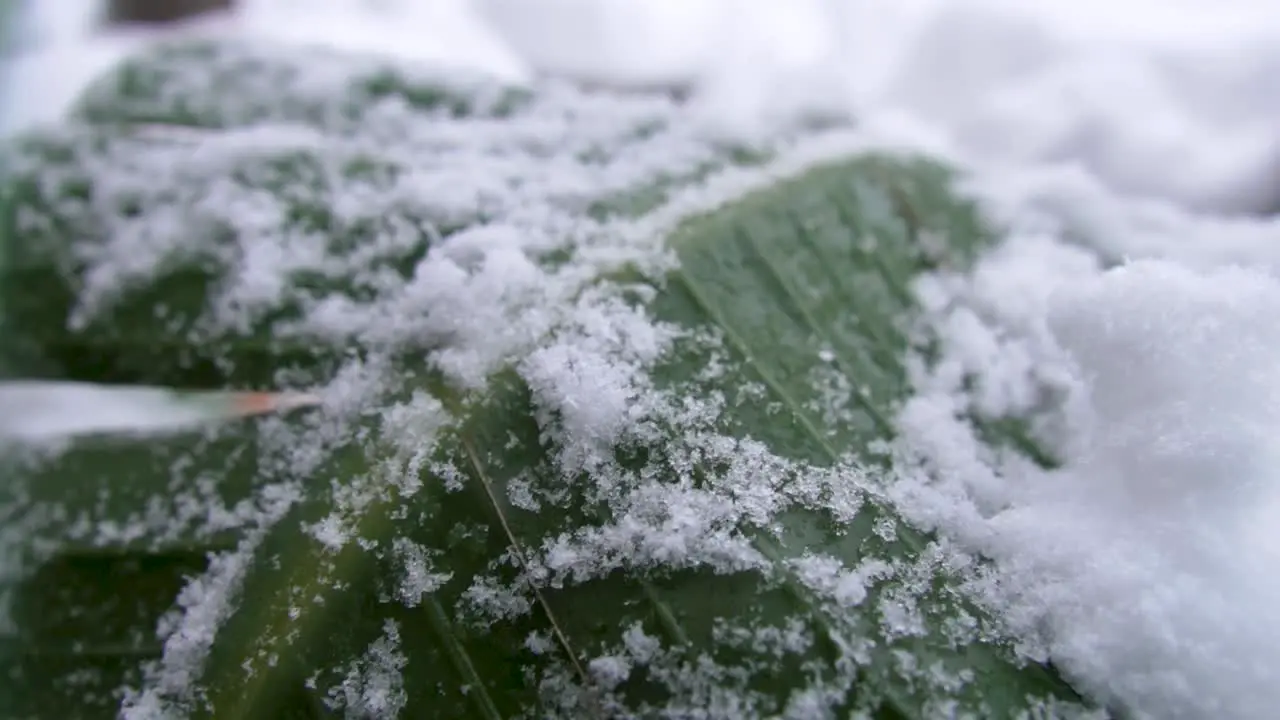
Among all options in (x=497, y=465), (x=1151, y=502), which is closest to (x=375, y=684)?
(x=497, y=465)

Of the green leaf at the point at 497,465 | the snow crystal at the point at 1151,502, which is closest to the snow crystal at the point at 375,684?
the green leaf at the point at 497,465

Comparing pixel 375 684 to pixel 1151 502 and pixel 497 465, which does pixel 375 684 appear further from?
pixel 1151 502

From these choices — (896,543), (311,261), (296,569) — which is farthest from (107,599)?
(896,543)

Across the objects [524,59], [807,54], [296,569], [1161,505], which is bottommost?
[1161,505]

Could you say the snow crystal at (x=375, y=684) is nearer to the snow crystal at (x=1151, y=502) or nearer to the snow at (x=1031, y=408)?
the snow at (x=1031, y=408)

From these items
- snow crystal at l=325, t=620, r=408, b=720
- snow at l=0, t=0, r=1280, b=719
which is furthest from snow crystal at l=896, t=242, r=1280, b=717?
snow crystal at l=325, t=620, r=408, b=720

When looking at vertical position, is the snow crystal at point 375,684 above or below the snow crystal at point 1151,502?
above

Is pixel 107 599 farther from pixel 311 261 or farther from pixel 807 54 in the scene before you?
pixel 807 54

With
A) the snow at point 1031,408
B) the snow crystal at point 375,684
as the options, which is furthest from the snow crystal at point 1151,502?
the snow crystal at point 375,684

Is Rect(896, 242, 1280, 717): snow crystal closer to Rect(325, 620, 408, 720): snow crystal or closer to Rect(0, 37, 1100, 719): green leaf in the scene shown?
Rect(0, 37, 1100, 719): green leaf
